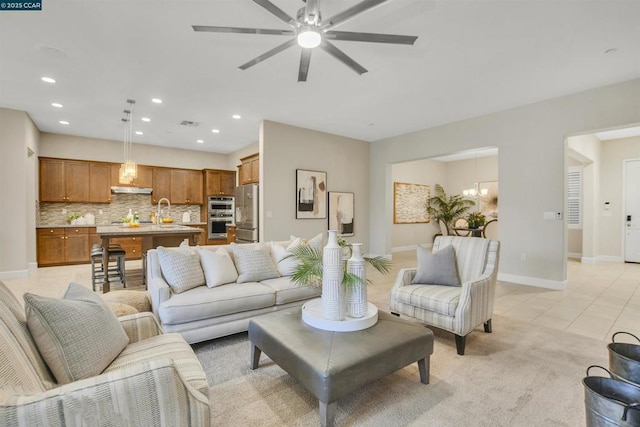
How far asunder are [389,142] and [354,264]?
18.0 ft

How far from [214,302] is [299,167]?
12.8 ft

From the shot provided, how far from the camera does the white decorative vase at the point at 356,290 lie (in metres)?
2.09

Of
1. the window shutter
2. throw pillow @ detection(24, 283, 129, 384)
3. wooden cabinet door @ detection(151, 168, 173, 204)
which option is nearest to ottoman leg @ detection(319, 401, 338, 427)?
throw pillow @ detection(24, 283, 129, 384)

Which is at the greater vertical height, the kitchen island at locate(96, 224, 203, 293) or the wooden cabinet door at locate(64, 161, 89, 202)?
the wooden cabinet door at locate(64, 161, 89, 202)

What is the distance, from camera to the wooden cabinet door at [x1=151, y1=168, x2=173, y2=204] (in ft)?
25.8

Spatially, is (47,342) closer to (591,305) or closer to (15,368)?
(15,368)

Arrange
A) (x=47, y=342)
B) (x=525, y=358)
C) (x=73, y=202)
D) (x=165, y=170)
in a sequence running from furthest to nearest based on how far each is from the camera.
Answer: (x=165, y=170)
(x=73, y=202)
(x=525, y=358)
(x=47, y=342)

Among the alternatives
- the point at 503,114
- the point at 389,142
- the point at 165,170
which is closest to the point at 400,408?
the point at 503,114

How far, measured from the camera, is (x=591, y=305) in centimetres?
382

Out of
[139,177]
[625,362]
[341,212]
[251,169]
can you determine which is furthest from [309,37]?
[139,177]

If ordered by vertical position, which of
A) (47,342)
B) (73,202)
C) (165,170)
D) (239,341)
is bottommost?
(239,341)

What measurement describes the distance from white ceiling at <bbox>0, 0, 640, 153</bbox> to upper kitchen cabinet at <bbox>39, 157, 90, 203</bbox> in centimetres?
162

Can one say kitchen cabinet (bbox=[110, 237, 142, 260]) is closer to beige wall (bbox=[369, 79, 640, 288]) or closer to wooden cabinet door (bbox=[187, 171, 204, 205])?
wooden cabinet door (bbox=[187, 171, 204, 205])

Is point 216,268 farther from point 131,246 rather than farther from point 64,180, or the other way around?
point 64,180
